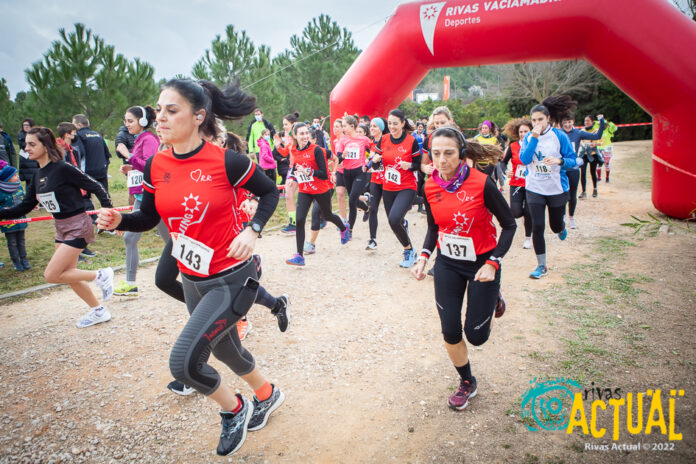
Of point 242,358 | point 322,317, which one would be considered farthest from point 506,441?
point 322,317

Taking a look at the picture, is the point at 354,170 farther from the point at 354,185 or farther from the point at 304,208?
the point at 304,208

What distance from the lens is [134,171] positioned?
4.95 metres

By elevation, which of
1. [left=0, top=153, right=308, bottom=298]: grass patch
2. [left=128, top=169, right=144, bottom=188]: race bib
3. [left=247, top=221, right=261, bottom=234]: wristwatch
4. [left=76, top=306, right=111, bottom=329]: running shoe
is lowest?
[left=76, top=306, right=111, bottom=329]: running shoe

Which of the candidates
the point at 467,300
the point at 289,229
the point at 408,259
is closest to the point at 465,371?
the point at 467,300

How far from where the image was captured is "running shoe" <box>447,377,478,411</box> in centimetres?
293

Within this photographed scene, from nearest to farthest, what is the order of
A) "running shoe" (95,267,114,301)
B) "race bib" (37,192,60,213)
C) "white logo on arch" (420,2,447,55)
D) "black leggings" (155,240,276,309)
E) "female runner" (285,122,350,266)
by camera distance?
"black leggings" (155,240,276,309) < "race bib" (37,192,60,213) < "running shoe" (95,267,114,301) < "female runner" (285,122,350,266) < "white logo on arch" (420,2,447,55)

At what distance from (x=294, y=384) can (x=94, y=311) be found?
103 inches

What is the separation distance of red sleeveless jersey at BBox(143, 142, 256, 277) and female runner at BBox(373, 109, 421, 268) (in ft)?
11.6

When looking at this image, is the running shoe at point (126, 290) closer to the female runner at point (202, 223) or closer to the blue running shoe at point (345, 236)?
the female runner at point (202, 223)

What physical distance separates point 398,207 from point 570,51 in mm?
6952

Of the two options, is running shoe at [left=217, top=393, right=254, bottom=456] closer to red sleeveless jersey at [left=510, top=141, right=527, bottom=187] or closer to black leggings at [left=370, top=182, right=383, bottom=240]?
black leggings at [left=370, top=182, right=383, bottom=240]

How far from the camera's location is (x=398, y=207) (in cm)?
580

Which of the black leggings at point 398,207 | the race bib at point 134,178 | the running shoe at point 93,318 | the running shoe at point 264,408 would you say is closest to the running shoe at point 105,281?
the running shoe at point 93,318

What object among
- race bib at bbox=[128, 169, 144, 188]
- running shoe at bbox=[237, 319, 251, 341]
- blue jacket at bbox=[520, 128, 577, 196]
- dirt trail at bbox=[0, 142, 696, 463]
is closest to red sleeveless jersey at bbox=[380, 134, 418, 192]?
dirt trail at bbox=[0, 142, 696, 463]
